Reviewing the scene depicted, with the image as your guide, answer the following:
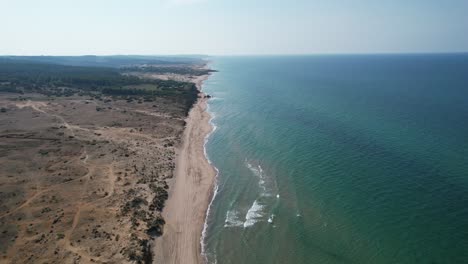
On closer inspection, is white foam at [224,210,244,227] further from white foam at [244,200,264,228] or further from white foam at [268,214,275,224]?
white foam at [268,214,275,224]

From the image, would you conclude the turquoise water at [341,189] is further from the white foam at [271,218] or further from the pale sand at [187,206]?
the pale sand at [187,206]

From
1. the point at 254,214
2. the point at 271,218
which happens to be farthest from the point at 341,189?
the point at 254,214

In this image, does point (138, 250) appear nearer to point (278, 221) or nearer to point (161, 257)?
point (161, 257)

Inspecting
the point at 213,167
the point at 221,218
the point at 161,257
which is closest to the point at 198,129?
the point at 213,167

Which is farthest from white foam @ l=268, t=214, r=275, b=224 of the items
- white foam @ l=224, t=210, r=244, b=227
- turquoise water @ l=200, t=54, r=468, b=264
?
white foam @ l=224, t=210, r=244, b=227

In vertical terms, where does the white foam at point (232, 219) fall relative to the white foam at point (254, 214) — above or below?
below

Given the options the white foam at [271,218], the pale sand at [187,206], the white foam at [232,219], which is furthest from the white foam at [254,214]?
the pale sand at [187,206]

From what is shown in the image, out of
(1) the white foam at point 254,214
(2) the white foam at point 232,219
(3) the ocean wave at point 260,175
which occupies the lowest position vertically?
(2) the white foam at point 232,219

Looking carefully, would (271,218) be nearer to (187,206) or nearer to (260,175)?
(187,206)
